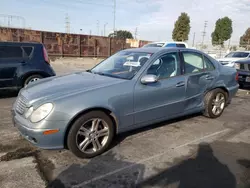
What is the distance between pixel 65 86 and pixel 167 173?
6.28 feet

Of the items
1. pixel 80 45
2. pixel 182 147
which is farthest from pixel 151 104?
pixel 80 45

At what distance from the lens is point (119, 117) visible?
3.50 meters

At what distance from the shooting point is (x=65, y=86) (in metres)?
3.43

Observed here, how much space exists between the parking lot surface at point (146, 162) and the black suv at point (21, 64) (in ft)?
8.36

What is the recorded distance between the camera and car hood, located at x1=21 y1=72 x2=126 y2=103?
10.4 feet

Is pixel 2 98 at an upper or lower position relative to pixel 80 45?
lower

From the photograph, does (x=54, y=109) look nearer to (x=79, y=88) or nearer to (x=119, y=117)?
(x=79, y=88)

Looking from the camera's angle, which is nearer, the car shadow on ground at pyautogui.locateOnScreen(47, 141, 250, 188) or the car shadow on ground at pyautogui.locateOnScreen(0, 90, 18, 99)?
the car shadow on ground at pyautogui.locateOnScreen(47, 141, 250, 188)

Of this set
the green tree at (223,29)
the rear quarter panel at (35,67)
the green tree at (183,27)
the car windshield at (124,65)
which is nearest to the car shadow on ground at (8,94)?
the rear quarter panel at (35,67)

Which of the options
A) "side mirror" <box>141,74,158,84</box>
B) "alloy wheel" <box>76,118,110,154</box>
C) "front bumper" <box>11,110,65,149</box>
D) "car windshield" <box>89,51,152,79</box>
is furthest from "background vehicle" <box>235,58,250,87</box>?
"front bumper" <box>11,110,65,149</box>

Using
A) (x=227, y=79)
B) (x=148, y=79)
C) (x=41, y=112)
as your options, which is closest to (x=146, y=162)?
(x=148, y=79)

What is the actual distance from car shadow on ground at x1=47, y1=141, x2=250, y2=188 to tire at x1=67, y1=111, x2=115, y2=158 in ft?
0.45

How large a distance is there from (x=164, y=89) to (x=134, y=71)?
24.6 inches

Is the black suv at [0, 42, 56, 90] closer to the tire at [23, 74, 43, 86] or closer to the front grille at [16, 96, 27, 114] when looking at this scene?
the tire at [23, 74, 43, 86]
